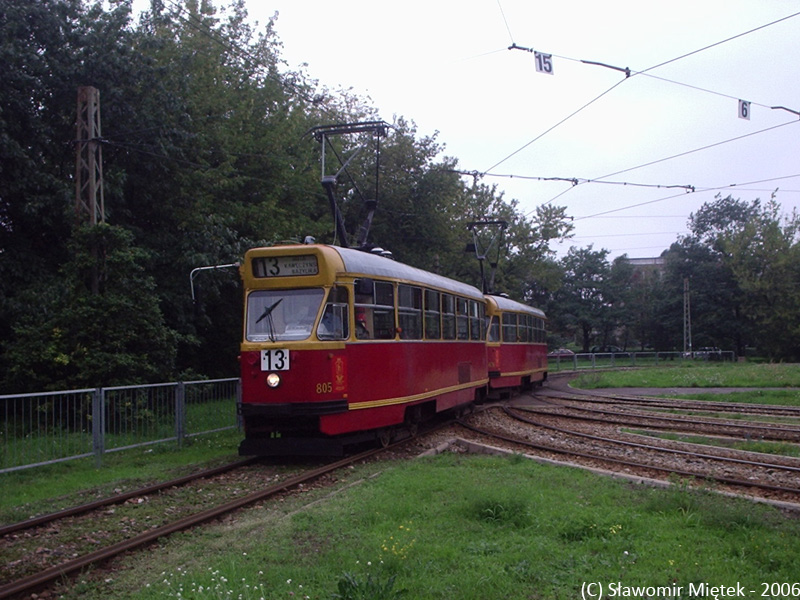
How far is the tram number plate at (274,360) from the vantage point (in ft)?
35.7

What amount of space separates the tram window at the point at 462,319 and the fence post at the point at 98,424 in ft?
24.9

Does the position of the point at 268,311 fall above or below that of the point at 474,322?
above

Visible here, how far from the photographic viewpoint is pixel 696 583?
5.40 m

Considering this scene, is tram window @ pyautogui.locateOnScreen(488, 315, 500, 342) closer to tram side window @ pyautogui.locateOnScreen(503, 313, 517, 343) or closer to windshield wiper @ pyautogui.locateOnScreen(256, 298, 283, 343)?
tram side window @ pyautogui.locateOnScreen(503, 313, 517, 343)

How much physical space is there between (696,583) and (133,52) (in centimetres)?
1861

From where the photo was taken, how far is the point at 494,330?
22922 mm

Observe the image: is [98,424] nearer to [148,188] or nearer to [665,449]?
[665,449]

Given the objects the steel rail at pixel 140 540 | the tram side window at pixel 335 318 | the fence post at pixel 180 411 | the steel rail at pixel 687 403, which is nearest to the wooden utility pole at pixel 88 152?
the fence post at pixel 180 411

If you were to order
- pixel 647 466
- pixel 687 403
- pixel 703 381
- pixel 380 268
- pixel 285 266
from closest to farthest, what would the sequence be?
pixel 647 466
pixel 285 266
pixel 380 268
pixel 687 403
pixel 703 381

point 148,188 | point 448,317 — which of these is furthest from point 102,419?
point 148,188

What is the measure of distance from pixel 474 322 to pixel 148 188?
981cm

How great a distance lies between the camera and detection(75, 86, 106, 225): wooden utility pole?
16.0 metres

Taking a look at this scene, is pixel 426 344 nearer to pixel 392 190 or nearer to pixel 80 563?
pixel 80 563

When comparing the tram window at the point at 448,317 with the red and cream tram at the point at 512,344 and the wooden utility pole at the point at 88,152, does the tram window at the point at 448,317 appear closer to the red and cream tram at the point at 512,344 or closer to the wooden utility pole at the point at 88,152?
the red and cream tram at the point at 512,344
